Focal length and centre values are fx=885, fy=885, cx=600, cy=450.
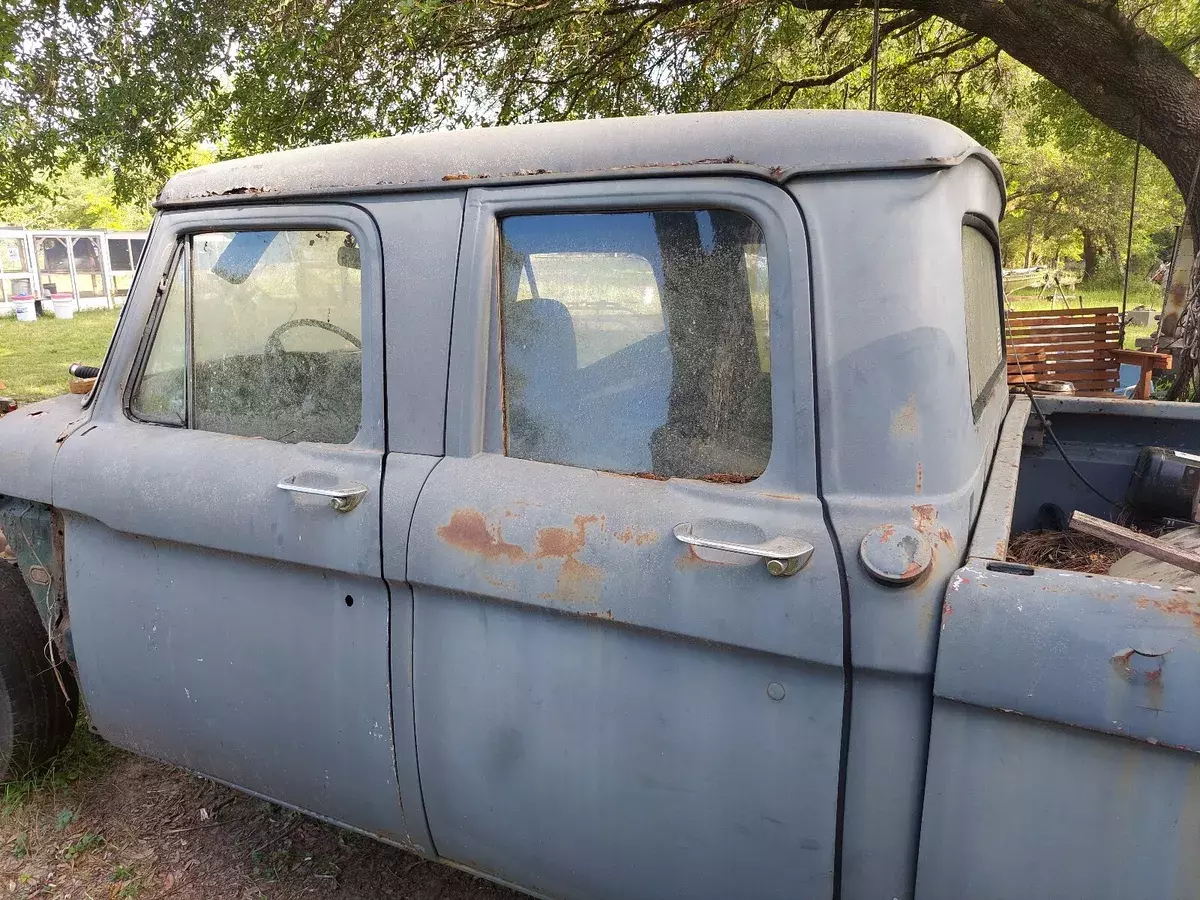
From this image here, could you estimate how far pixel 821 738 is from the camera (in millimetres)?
1522

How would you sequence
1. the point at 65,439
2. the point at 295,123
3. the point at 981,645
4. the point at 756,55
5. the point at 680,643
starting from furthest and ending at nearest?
the point at 756,55 → the point at 295,123 → the point at 65,439 → the point at 680,643 → the point at 981,645

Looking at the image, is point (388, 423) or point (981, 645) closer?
point (981, 645)

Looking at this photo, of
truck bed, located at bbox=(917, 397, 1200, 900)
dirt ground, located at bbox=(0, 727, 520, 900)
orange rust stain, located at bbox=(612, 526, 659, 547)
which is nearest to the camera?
truck bed, located at bbox=(917, 397, 1200, 900)

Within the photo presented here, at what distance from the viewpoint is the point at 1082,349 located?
21.7 feet

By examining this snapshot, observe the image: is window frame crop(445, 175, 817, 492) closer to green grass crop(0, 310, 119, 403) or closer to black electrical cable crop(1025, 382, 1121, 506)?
black electrical cable crop(1025, 382, 1121, 506)

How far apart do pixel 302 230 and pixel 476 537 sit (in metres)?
0.92

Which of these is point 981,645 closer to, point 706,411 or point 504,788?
point 706,411

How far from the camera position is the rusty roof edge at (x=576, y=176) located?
1.56m

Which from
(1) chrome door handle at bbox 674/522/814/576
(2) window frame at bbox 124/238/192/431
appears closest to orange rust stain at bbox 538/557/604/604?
(1) chrome door handle at bbox 674/522/814/576

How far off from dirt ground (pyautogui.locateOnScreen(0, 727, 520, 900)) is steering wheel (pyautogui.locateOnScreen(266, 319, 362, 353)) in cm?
155

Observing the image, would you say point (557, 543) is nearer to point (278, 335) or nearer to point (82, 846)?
point (278, 335)

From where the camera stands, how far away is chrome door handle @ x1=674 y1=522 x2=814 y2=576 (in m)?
1.50

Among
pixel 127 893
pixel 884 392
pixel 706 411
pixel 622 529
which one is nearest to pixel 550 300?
pixel 706 411

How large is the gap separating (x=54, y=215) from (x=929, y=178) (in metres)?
38.6
